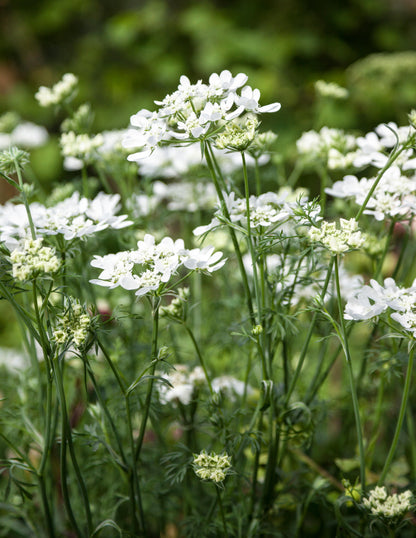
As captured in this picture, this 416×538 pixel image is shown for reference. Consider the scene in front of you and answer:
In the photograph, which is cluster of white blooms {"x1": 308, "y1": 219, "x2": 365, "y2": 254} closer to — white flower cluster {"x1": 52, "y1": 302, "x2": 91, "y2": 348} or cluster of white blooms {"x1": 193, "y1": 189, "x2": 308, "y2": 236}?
cluster of white blooms {"x1": 193, "y1": 189, "x2": 308, "y2": 236}

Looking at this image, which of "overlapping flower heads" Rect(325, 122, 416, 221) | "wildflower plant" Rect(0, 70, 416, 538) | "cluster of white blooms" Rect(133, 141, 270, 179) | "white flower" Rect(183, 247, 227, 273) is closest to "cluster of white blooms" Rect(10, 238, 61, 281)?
"wildflower plant" Rect(0, 70, 416, 538)

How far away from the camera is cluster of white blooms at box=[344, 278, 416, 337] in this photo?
63cm

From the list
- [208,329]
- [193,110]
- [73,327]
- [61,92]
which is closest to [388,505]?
[73,327]

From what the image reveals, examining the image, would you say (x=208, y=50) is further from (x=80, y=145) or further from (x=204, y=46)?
(x=80, y=145)

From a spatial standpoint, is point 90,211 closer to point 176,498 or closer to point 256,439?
point 256,439

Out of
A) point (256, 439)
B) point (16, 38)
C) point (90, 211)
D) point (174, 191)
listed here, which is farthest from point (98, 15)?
point (256, 439)

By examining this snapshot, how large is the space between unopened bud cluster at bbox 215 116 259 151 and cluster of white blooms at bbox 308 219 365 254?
13cm

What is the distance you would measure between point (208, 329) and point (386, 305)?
26.7 inches

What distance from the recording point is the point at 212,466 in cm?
66

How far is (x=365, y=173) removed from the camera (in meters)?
2.08

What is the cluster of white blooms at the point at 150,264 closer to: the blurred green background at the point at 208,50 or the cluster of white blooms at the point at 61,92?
the cluster of white blooms at the point at 61,92

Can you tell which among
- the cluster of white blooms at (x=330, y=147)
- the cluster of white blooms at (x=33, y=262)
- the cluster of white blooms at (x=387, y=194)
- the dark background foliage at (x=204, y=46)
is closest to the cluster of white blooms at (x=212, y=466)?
the cluster of white blooms at (x=33, y=262)

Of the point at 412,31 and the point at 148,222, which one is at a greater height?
the point at 412,31

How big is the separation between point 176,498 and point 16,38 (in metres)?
3.14
